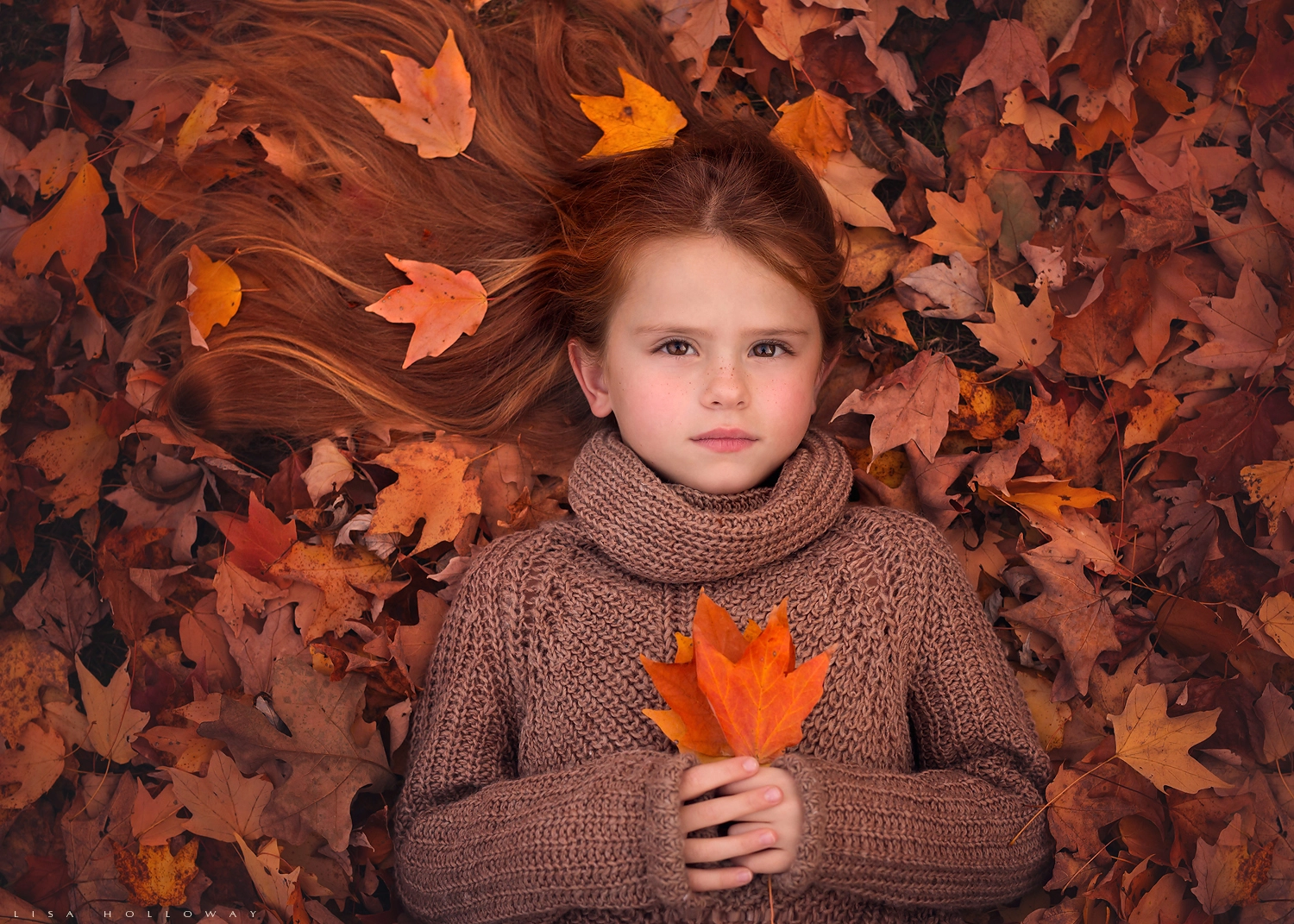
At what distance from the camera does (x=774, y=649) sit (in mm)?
1713

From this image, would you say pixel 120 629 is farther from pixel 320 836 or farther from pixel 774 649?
pixel 774 649

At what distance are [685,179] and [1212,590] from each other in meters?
1.57

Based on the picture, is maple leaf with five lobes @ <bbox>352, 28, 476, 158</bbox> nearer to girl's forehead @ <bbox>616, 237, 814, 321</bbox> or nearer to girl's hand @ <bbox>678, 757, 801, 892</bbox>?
girl's forehead @ <bbox>616, 237, 814, 321</bbox>

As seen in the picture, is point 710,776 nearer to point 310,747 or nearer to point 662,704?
point 662,704

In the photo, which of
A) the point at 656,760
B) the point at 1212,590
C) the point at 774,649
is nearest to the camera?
the point at 774,649

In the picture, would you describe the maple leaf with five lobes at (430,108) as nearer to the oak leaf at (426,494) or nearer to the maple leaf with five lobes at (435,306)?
the maple leaf with five lobes at (435,306)

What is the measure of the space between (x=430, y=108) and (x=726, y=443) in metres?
1.20

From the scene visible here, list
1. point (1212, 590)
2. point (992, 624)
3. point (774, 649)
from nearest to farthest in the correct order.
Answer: point (774, 649)
point (1212, 590)
point (992, 624)

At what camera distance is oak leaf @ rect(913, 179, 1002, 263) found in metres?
2.47

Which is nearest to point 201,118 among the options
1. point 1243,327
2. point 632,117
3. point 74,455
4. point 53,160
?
point 53,160

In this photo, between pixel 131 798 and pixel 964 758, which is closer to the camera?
pixel 964 758

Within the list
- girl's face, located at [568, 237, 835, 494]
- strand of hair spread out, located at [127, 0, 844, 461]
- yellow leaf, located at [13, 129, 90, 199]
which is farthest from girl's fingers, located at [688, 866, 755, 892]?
yellow leaf, located at [13, 129, 90, 199]


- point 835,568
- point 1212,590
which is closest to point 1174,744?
point 1212,590

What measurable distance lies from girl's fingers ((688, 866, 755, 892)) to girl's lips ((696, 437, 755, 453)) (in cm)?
84
